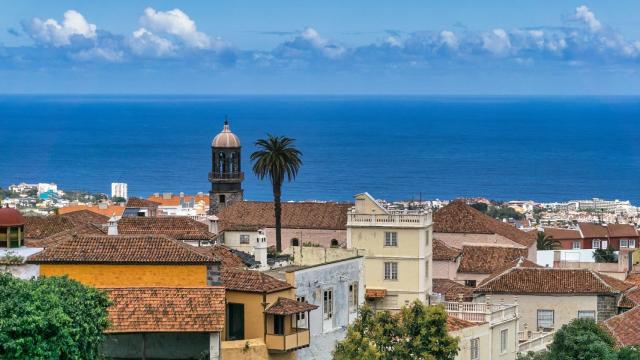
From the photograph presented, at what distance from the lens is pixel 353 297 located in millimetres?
53625

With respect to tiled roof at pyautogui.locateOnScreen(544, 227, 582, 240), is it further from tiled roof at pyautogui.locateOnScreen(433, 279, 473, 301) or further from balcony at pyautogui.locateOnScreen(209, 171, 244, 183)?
tiled roof at pyautogui.locateOnScreen(433, 279, 473, 301)

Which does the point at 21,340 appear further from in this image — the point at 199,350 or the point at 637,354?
the point at 637,354

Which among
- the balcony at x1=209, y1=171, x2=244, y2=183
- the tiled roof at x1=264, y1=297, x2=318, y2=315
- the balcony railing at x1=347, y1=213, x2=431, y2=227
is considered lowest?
the tiled roof at x1=264, y1=297, x2=318, y2=315

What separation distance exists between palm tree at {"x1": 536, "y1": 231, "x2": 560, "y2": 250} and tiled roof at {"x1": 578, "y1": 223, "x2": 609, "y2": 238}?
10346 millimetres

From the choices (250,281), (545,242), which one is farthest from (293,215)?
(250,281)

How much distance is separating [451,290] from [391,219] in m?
4.01

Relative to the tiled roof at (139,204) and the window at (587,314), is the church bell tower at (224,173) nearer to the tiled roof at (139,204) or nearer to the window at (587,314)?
the tiled roof at (139,204)

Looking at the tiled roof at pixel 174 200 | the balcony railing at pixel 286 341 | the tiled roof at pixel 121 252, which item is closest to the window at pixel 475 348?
the balcony railing at pixel 286 341

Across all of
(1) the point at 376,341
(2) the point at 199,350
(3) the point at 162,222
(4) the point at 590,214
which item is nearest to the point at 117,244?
(2) the point at 199,350

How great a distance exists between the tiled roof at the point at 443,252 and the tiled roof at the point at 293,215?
6.37m

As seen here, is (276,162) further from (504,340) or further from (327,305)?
(327,305)

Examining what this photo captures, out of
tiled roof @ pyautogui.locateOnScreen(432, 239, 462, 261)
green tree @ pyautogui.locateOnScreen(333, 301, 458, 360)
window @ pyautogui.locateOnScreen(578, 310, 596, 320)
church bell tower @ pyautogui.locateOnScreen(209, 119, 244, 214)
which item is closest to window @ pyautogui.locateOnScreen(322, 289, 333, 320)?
green tree @ pyautogui.locateOnScreen(333, 301, 458, 360)

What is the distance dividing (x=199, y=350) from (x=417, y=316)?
23.6 ft

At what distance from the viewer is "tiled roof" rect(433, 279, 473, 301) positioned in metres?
63.2
